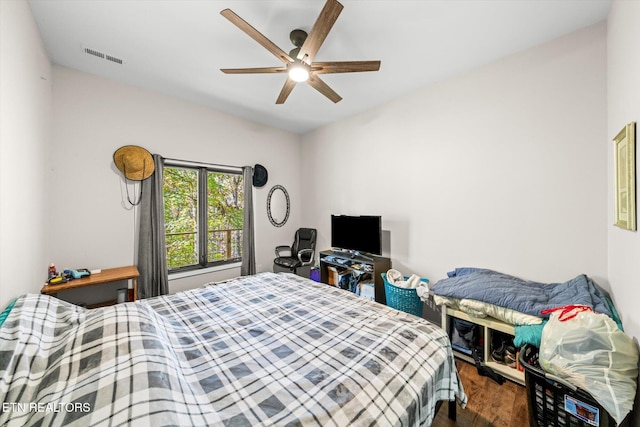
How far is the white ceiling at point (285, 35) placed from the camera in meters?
1.71

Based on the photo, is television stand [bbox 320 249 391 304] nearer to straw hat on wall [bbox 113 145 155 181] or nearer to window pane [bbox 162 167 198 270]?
window pane [bbox 162 167 198 270]

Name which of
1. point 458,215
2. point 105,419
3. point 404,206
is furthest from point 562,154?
point 105,419

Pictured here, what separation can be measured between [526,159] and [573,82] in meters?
0.64

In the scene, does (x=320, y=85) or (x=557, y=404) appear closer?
(x=557, y=404)

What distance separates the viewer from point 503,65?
2.28 m

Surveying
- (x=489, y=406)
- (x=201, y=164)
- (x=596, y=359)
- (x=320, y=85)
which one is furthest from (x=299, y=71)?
(x=489, y=406)

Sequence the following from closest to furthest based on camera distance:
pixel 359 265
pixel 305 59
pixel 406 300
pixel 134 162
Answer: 1. pixel 305 59
2. pixel 406 300
3. pixel 134 162
4. pixel 359 265

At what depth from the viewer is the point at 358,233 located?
3273 millimetres

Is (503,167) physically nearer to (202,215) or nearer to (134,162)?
(202,215)

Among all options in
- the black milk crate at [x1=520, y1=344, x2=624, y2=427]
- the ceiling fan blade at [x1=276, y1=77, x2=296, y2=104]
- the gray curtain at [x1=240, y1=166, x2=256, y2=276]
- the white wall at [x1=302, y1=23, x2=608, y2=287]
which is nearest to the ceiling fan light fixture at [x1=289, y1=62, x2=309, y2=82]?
the ceiling fan blade at [x1=276, y1=77, x2=296, y2=104]

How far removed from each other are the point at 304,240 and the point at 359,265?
1358mm

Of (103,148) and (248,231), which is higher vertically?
(103,148)

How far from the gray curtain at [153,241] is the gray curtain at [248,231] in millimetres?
1059

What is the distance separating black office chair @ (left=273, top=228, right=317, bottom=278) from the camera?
3.79 m
